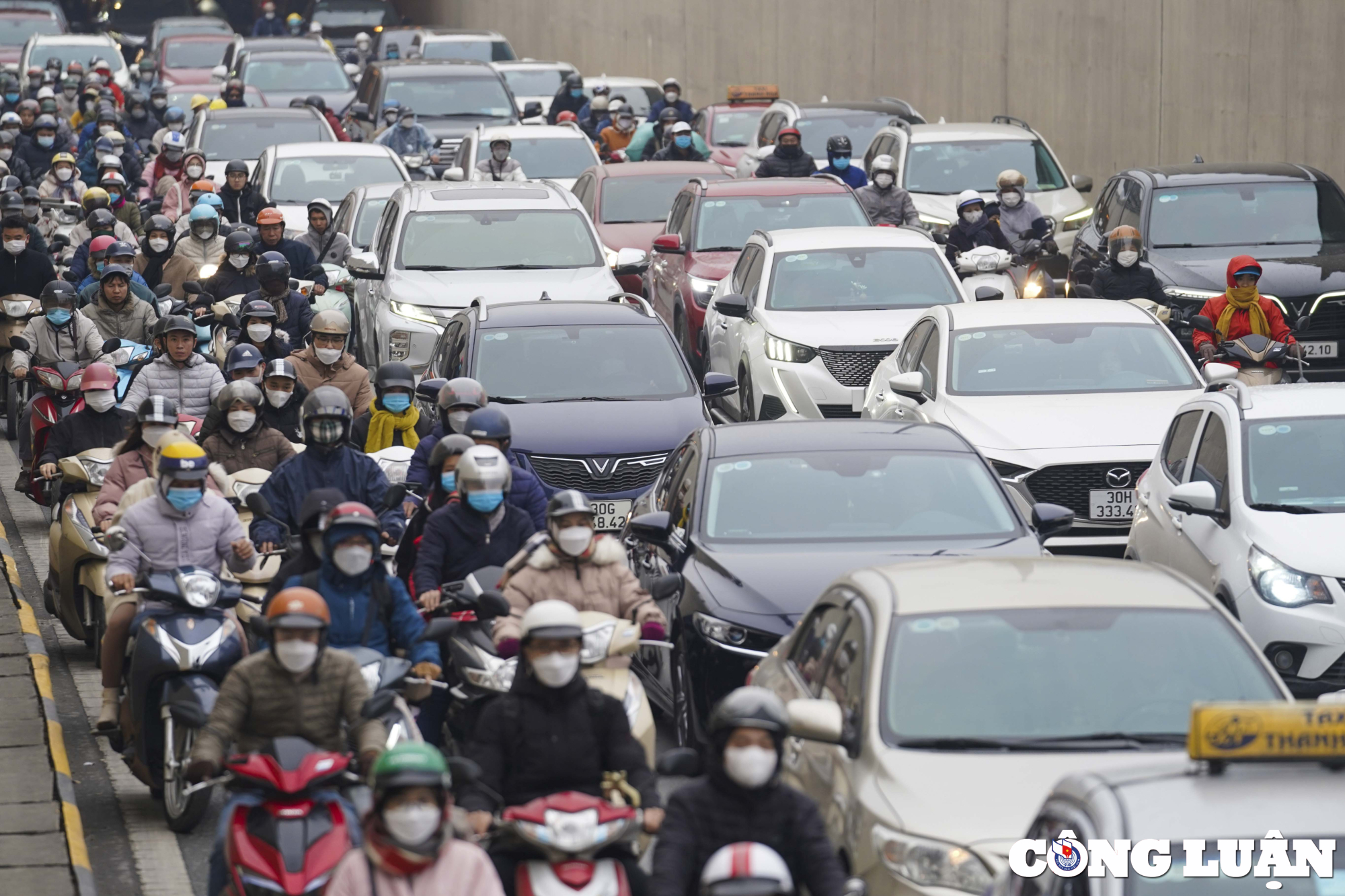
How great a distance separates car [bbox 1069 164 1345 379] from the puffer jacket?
848cm

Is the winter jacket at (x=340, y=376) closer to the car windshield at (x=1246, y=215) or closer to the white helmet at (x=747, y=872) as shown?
the car windshield at (x=1246, y=215)

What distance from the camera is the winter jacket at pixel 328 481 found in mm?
11312

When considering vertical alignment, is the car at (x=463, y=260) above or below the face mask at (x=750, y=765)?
below

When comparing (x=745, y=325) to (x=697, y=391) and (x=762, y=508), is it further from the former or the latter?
(x=762, y=508)

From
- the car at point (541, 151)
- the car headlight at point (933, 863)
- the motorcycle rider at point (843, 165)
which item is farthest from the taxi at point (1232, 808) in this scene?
the car at point (541, 151)

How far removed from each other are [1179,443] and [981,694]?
215 inches

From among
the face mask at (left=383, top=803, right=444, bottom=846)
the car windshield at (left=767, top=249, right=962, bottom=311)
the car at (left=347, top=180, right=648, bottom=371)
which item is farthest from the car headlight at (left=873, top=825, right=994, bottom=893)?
the car at (left=347, top=180, right=648, bottom=371)

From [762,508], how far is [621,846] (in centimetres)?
445

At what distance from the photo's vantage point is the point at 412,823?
5.87 m

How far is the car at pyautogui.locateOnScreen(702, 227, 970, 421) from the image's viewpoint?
17.6m

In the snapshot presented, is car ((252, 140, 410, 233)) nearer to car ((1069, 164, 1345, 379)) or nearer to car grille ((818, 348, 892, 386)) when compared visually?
car ((1069, 164, 1345, 379))

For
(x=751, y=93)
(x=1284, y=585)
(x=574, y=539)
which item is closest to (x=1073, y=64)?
(x=751, y=93)

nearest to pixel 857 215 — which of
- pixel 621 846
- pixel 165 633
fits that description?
pixel 165 633

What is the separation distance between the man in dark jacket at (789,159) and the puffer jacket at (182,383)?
11.8 metres
